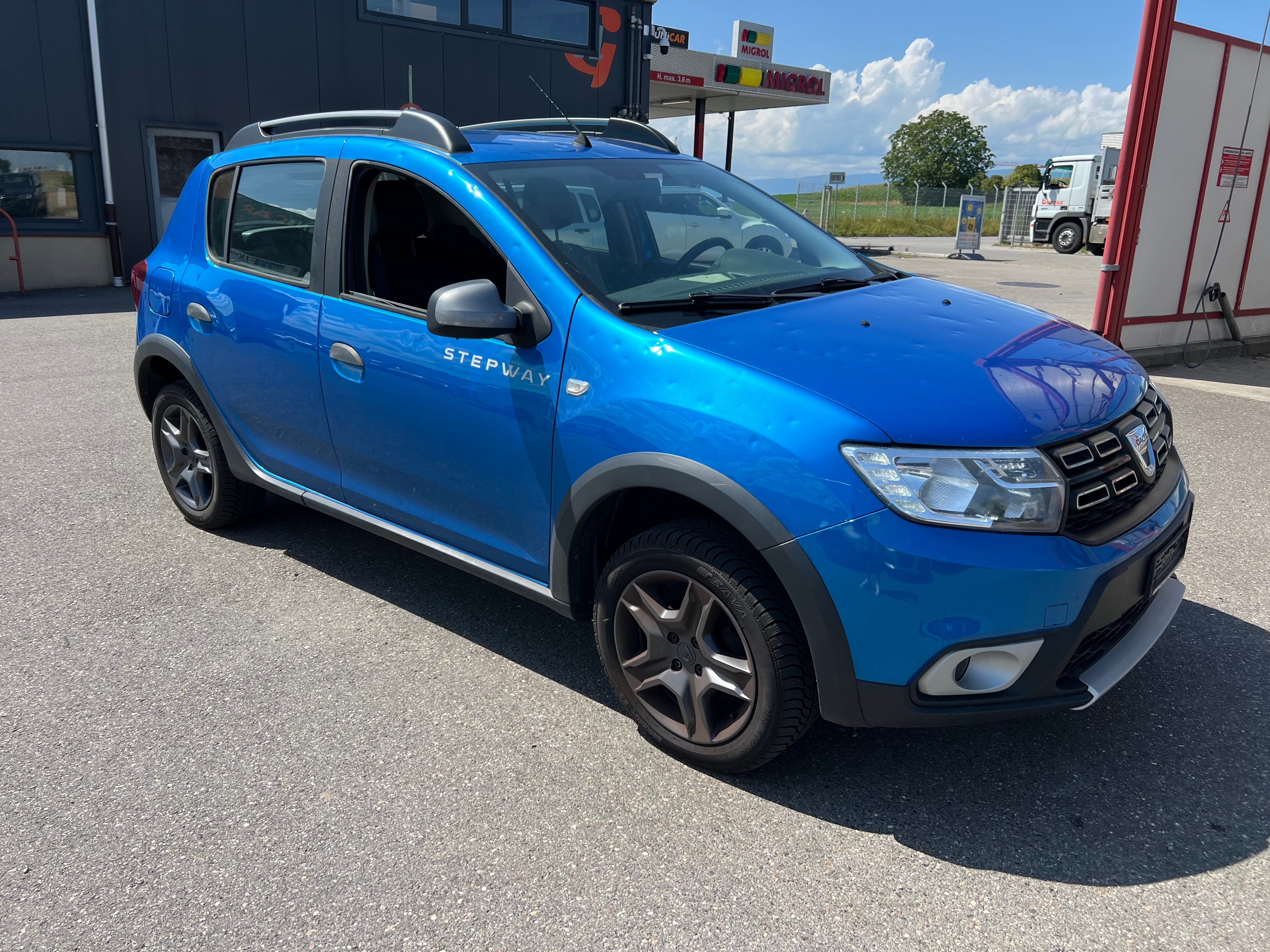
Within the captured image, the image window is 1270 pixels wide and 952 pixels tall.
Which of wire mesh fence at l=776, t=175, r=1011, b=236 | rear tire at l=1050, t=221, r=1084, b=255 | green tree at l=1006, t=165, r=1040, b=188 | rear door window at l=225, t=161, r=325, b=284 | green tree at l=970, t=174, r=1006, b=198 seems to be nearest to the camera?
rear door window at l=225, t=161, r=325, b=284

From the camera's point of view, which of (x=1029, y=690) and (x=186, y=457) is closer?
(x=1029, y=690)

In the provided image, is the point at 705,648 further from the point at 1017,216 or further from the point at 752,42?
the point at 1017,216

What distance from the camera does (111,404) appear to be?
7.21 metres

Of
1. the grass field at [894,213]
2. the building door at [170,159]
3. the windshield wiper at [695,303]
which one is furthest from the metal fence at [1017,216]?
the windshield wiper at [695,303]

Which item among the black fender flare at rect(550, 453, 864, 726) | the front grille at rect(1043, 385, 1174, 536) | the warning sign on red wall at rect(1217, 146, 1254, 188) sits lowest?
the black fender flare at rect(550, 453, 864, 726)

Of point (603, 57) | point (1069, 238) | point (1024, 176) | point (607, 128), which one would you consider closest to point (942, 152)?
point (1024, 176)

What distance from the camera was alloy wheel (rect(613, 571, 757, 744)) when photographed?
2590 millimetres

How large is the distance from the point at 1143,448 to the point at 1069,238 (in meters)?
27.8

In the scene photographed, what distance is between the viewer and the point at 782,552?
92.0 inches

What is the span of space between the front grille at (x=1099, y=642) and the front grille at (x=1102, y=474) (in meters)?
0.28

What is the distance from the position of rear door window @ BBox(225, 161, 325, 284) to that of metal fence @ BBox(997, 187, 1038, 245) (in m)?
32.2

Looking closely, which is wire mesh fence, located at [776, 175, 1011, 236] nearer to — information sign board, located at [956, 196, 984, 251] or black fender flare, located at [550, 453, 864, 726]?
information sign board, located at [956, 196, 984, 251]

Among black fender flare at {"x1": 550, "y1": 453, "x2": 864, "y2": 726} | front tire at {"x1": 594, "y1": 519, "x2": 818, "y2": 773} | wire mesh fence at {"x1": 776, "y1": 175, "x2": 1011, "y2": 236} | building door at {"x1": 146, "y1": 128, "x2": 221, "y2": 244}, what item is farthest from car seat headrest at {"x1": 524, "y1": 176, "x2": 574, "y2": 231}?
wire mesh fence at {"x1": 776, "y1": 175, "x2": 1011, "y2": 236}

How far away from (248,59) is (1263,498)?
15.3 meters
